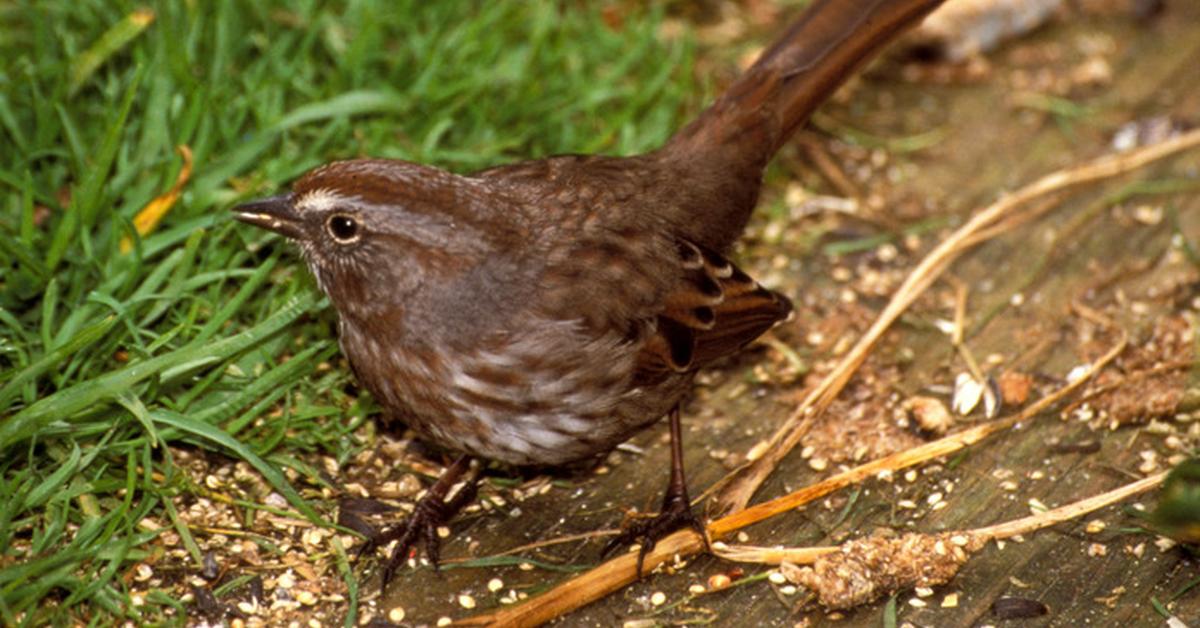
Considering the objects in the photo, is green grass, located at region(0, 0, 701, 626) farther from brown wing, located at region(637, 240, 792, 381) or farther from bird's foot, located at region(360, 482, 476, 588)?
brown wing, located at region(637, 240, 792, 381)

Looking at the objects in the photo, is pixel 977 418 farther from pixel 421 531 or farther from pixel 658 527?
pixel 421 531

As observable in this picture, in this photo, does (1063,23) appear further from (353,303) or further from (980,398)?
(353,303)

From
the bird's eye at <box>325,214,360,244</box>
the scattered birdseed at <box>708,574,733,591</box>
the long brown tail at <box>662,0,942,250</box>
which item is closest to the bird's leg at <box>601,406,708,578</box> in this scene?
the scattered birdseed at <box>708,574,733,591</box>

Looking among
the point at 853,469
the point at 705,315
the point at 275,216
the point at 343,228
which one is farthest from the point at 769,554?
the point at 275,216

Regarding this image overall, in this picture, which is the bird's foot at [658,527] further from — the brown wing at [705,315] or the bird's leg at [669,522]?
the brown wing at [705,315]

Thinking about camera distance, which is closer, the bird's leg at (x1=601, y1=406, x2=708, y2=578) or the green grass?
the green grass
